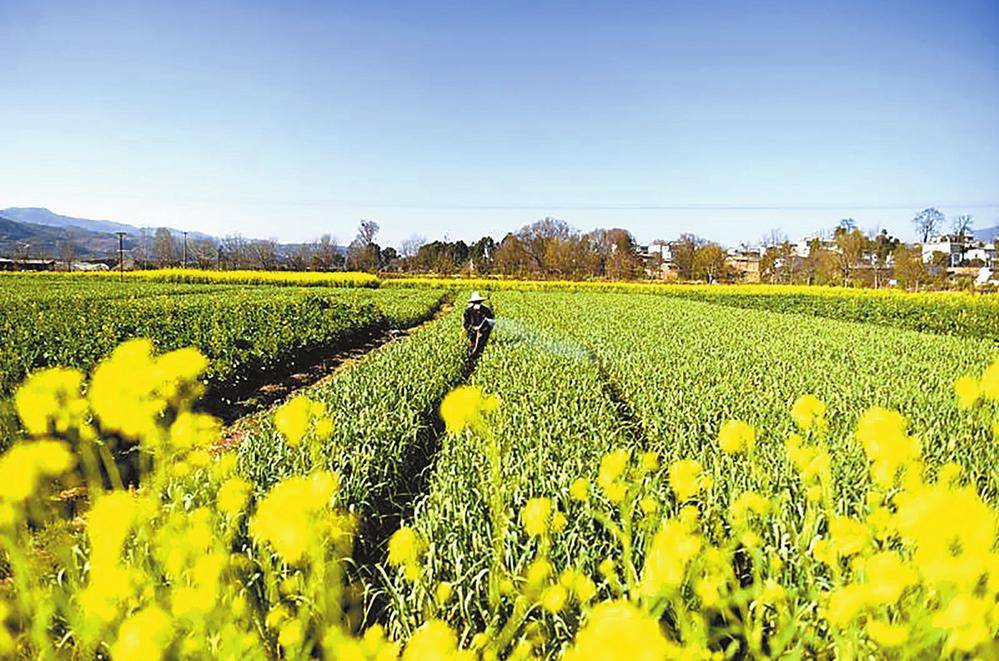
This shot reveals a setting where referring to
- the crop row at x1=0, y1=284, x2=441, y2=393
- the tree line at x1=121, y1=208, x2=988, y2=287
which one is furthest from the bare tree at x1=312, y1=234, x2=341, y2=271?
the crop row at x1=0, y1=284, x2=441, y2=393

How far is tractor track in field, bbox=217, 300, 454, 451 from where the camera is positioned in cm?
893

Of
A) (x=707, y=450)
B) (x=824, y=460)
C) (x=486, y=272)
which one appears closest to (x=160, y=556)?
(x=824, y=460)

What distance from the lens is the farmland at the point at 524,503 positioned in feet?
4.93

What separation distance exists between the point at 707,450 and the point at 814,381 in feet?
12.9

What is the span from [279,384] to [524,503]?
901 centimetres

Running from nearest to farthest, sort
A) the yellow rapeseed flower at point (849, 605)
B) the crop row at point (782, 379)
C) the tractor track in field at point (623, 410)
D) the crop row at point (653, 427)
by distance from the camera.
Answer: the yellow rapeseed flower at point (849, 605) < the crop row at point (653, 427) < the crop row at point (782, 379) < the tractor track in field at point (623, 410)

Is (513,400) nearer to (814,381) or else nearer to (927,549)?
(814,381)

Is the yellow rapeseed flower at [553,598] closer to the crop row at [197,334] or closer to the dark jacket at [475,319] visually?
the crop row at [197,334]

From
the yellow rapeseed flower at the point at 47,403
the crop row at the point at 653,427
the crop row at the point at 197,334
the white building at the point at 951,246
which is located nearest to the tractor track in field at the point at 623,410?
the crop row at the point at 653,427

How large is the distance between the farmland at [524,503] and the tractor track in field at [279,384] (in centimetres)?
30

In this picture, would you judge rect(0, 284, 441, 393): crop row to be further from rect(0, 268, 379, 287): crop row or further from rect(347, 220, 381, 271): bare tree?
rect(347, 220, 381, 271): bare tree

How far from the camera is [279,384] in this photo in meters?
11.8

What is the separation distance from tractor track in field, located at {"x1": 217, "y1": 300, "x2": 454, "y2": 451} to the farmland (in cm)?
30

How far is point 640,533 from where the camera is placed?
3238 millimetres
